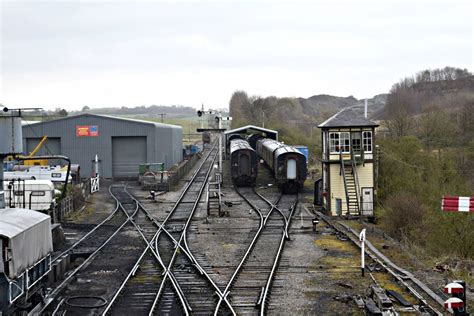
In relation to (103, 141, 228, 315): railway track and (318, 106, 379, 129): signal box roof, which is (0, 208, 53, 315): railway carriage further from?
(318, 106, 379, 129): signal box roof

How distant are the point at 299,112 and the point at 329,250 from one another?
95.2 meters

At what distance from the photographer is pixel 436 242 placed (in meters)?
21.6

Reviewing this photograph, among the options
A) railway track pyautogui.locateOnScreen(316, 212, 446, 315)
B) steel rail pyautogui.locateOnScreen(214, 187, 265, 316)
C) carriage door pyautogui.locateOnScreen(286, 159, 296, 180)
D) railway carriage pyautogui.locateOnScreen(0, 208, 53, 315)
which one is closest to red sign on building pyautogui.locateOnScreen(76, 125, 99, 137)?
carriage door pyautogui.locateOnScreen(286, 159, 296, 180)

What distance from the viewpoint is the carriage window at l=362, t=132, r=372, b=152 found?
1182 inches

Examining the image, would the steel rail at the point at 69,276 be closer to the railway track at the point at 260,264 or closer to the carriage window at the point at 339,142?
the railway track at the point at 260,264

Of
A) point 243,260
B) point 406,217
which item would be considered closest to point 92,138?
point 406,217

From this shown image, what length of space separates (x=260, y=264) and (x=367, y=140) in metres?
13.9

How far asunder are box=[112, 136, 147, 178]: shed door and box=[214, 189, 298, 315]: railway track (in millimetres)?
19863

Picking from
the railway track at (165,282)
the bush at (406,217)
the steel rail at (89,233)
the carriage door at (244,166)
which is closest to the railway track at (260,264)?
the railway track at (165,282)

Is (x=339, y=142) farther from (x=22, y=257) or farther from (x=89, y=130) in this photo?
(x=89, y=130)

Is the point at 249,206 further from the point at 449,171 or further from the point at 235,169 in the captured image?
the point at 449,171

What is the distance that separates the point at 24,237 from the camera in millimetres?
12523

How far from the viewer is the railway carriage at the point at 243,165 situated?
40216mm

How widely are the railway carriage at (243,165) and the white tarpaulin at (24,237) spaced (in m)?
25.8
